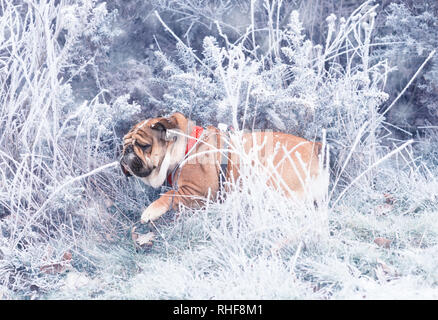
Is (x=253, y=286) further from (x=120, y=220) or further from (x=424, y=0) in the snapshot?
(x=424, y=0)

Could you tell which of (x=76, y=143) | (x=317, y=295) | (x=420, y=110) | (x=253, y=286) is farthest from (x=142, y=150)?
(x=420, y=110)

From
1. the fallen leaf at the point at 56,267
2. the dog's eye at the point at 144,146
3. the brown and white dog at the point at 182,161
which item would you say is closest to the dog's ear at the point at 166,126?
the brown and white dog at the point at 182,161

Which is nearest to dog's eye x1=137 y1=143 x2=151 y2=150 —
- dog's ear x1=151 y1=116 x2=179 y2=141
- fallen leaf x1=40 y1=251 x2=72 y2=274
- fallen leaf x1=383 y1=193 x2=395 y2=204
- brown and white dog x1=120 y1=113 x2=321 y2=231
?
brown and white dog x1=120 y1=113 x2=321 y2=231

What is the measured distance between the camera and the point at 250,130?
2.99 metres

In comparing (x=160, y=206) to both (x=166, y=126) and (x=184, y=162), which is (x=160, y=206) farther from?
(x=166, y=126)

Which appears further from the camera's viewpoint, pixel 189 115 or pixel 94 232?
pixel 189 115

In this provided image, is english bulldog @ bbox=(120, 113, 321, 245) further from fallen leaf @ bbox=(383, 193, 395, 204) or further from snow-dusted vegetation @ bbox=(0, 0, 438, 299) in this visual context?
fallen leaf @ bbox=(383, 193, 395, 204)

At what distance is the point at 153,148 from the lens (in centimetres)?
255

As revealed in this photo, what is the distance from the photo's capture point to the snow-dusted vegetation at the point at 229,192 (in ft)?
6.96

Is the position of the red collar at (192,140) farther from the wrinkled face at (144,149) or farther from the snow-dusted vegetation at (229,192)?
the snow-dusted vegetation at (229,192)

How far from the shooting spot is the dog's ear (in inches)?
A: 98.5

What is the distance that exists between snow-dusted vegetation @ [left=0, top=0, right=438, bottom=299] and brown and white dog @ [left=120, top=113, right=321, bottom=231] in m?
0.13

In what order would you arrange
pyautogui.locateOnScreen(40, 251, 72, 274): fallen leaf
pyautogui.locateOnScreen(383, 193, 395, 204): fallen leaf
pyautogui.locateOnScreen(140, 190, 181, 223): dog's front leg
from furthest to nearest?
1. pyautogui.locateOnScreen(383, 193, 395, 204): fallen leaf
2. pyautogui.locateOnScreen(140, 190, 181, 223): dog's front leg
3. pyautogui.locateOnScreen(40, 251, 72, 274): fallen leaf
